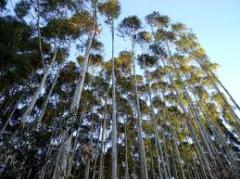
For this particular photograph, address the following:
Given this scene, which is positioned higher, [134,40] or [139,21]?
[139,21]

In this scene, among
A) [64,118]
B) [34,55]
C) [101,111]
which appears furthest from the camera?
[101,111]

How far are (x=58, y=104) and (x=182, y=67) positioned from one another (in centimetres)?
835

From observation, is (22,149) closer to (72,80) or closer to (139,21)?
(72,80)

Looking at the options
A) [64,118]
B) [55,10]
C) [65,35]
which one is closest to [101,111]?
[65,35]

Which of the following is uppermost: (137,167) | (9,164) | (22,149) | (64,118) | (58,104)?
(58,104)

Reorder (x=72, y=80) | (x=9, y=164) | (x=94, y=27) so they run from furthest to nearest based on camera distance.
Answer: (x=72, y=80)
(x=94, y=27)
(x=9, y=164)

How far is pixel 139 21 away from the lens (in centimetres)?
1416

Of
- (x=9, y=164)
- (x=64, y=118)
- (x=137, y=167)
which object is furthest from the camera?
(x=137, y=167)

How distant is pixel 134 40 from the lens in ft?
46.9

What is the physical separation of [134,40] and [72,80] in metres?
4.81

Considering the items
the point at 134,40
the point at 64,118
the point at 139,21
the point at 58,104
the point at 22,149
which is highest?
the point at 139,21

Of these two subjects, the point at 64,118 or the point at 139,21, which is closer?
the point at 64,118

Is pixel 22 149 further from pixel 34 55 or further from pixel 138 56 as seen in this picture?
pixel 138 56

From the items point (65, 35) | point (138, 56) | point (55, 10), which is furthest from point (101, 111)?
point (55, 10)
